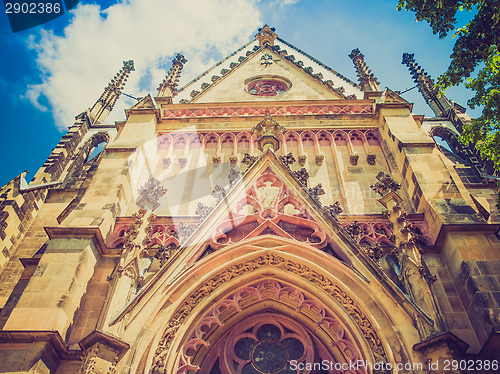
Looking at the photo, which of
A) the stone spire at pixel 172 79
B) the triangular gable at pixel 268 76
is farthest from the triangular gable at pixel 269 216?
the stone spire at pixel 172 79

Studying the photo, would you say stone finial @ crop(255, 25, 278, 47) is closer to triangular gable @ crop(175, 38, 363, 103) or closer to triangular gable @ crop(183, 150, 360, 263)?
triangular gable @ crop(175, 38, 363, 103)

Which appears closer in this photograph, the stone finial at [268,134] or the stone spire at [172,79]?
the stone finial at [268,134]

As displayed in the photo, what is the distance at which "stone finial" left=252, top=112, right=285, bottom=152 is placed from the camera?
10781mm

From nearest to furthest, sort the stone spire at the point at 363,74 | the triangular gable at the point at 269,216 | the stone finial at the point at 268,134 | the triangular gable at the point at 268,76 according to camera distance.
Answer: the triangular gable at the point at 269,216
the stone finial at the point at 268,134
the stone spire at the point at 363,74
the triangular gable at the point at 268,76

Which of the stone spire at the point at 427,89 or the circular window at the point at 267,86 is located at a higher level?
the stone spire at the point at 427,89

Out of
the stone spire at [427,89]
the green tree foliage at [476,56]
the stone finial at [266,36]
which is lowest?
the green tree foliage at [476,56]

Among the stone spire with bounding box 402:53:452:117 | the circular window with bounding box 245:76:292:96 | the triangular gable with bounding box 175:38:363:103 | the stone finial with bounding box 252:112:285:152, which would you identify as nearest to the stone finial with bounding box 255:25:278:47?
the triangular gable with bounding box 175:38:363:103

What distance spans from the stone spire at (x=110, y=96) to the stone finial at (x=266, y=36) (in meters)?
7.71

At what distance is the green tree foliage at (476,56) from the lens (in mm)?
8375

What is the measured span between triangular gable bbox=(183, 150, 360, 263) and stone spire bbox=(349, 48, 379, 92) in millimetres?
7082

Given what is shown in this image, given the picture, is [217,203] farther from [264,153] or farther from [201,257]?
[264,153]

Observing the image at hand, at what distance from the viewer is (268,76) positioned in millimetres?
17688

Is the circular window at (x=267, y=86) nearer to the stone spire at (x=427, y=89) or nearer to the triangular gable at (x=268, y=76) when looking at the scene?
the triangular gable at (x=268, y=76)

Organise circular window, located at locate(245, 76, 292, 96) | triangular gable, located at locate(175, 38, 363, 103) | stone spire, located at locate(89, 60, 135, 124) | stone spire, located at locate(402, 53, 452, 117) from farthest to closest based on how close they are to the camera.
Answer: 1. stone spire, located at locate(89, 60, 135, 124)
2. stone spire, located at locate(402, 53, 452, 117)
3. circular window, located at locate(245, 76, 292, 96)
4. triangular gable, located at locate(175, 38, 363, 103)
